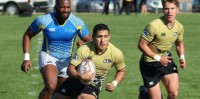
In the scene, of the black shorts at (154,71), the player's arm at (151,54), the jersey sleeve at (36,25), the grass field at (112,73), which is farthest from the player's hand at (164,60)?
the grass field at (112,73)

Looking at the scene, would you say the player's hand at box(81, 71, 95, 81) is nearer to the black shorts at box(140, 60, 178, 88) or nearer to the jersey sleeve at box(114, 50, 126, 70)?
the jersey sleeve at box(114, 50, 126, 70)

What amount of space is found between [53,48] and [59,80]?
514 mm

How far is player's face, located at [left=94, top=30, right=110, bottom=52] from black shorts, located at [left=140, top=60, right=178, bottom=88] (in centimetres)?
134

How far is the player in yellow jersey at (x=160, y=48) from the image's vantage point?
29.3 feet

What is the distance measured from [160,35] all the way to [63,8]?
148cm

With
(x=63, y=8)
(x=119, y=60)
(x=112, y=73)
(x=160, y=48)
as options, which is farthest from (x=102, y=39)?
(x=112, y=73)

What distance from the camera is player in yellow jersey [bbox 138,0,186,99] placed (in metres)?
8.95

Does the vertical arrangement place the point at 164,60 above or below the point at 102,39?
below

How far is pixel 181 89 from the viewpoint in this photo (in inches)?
483

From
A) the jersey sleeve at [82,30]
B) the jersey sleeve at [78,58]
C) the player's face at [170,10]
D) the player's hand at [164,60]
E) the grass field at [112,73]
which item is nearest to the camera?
the jersey sleeve at [78,58]

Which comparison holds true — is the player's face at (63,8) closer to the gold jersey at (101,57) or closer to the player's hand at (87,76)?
the gold jersey at (101,57)

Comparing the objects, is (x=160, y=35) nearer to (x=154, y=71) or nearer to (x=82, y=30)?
(x=154, y=71)

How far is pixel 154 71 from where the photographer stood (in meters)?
9.22

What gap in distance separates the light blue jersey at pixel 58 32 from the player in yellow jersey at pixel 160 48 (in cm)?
105
